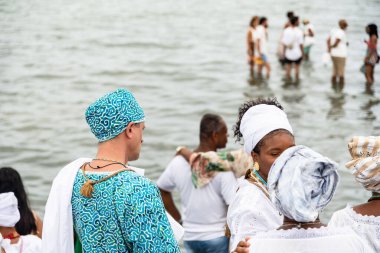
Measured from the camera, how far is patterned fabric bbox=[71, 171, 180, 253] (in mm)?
3482

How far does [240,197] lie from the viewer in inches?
150

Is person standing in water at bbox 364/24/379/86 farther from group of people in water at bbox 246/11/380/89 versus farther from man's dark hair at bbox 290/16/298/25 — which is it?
man's dark hair at bbox 290/16/298/25

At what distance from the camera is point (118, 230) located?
11.6 ft

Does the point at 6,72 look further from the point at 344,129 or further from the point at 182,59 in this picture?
the point at 344,129

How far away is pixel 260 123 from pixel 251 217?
1.78 feet

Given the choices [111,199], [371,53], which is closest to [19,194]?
[111,199]

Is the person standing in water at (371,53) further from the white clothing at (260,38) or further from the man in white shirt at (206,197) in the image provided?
the man in white shirt at (206,197)

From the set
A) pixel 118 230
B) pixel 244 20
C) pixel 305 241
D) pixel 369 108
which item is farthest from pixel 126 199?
pixel 244 20

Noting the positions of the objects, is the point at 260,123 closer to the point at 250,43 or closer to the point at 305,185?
the point at 305,185

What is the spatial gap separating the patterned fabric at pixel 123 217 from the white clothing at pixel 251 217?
13.0 inches

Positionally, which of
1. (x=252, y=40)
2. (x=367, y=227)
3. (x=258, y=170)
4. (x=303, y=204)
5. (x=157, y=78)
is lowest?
(x=157, y=78)

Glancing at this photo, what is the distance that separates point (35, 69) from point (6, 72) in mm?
871

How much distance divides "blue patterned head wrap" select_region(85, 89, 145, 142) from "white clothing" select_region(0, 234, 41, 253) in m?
1.62

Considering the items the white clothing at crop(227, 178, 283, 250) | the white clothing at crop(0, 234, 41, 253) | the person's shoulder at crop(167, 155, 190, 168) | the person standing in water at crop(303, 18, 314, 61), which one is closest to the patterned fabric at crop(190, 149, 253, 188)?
the person's shoulder at crop(167, 155, 190, 168)
